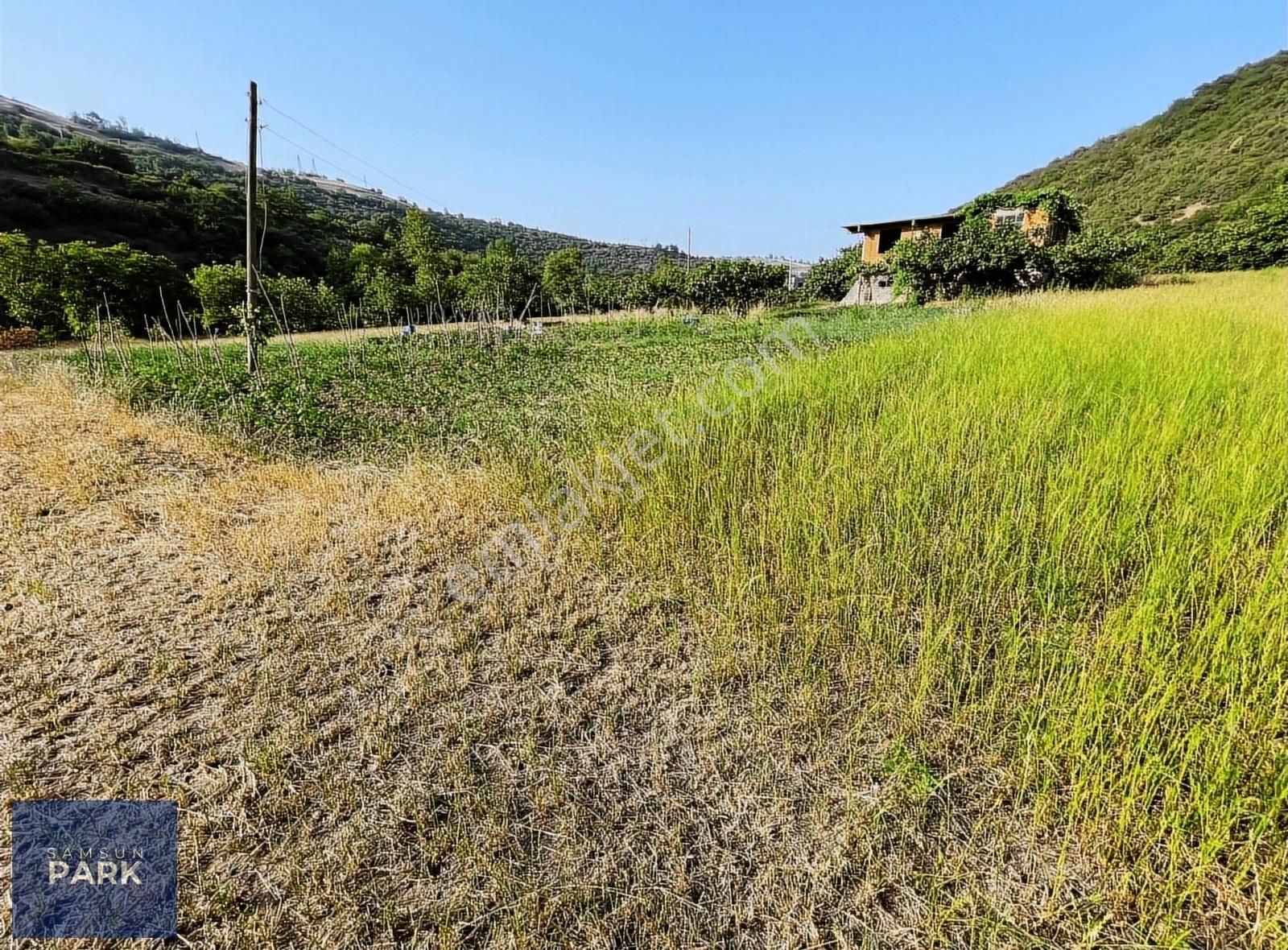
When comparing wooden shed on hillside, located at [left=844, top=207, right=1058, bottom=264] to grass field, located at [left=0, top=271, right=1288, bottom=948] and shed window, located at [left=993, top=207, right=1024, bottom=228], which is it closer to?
shed window, located at [left=993, top=207, right=1024, bottom=228]

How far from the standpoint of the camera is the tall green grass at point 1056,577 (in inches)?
46.5

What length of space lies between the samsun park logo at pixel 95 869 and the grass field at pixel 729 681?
0.06 m

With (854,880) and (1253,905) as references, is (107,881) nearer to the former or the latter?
(854,880)

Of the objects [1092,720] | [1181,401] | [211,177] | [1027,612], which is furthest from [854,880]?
[211,177]

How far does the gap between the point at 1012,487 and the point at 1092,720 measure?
1.17 meters

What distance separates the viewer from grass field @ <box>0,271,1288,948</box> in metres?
1.14

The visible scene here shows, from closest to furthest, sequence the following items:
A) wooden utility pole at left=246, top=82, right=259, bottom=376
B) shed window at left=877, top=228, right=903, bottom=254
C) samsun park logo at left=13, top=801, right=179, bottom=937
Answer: samsun park logo at left=13, top=801, right=179, bottom=937 < wooden utility pole at left=246, top=82, right=259, bottom=376 < shed window at left=877, top=228, right=903, bottom=254

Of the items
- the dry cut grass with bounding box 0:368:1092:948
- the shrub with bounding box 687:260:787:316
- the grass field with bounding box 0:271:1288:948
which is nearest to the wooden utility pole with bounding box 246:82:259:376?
the grass field with bounding box 0:271:1288:948

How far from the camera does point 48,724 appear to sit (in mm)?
1621

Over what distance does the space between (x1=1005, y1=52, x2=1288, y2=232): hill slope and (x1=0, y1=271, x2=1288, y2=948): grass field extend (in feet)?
79.7

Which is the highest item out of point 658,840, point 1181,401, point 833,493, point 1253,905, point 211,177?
point 211,177

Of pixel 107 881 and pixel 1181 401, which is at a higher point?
pixel 1181 401

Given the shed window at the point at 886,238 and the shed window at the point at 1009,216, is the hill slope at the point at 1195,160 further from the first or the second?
the shed window at the point at 1009,216

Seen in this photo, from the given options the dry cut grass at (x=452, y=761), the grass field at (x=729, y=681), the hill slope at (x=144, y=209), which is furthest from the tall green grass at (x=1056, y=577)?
the hill slope at (x=144, y=209)
